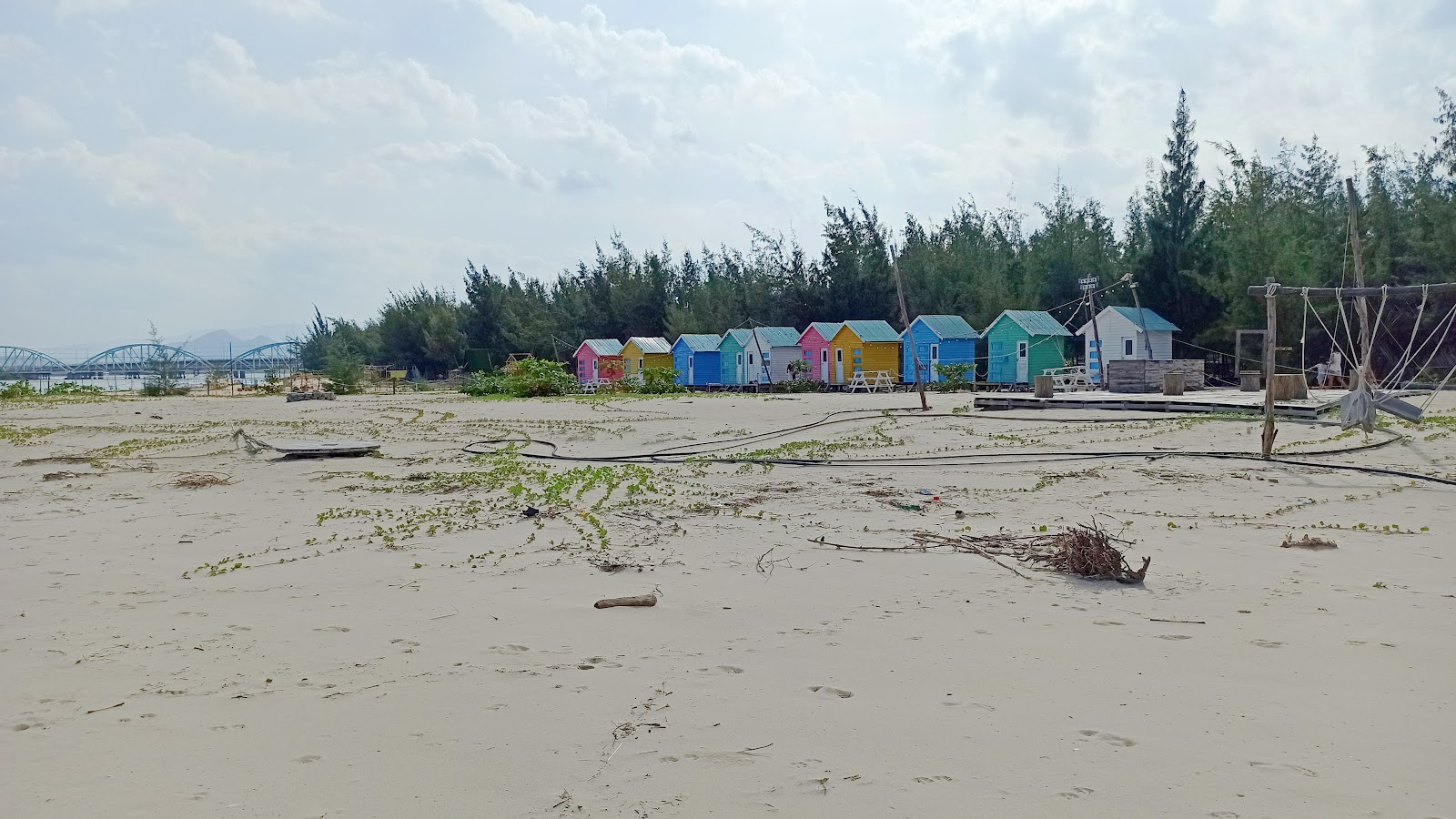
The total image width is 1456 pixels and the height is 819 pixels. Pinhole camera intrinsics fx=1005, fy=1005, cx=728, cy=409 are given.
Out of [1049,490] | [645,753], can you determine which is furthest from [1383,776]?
[1049,490]

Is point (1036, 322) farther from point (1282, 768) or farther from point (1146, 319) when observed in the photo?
point (1282, 768)

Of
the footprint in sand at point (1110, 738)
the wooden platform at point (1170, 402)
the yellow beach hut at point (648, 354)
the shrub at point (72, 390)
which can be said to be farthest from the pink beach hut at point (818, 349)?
the footprint in sand at point (1110, 738)

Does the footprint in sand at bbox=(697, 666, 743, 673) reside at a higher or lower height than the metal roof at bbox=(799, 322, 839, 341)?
lower

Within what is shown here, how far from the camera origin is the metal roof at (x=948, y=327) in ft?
129

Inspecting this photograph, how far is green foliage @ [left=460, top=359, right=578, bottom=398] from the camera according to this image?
125 feet

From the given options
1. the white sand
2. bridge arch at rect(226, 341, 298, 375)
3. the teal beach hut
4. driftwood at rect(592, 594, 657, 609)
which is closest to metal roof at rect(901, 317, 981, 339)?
the teal beach hut

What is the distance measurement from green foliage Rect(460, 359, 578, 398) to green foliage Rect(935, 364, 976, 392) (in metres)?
14.5

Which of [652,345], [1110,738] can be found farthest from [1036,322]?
[1110,738]

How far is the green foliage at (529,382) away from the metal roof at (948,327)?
14389 mm

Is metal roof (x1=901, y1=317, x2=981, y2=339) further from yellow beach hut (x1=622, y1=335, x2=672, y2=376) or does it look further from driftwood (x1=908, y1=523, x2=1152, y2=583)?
driftwood (x1=908, y1=523, x2=1152, y2=583)

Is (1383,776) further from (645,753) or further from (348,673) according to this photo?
(348,673)

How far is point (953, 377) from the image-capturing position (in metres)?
37.4

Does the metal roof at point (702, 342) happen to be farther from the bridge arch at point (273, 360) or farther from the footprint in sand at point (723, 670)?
the footprint in sand at point (723, 670)

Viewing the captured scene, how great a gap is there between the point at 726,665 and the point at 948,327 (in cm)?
3580
